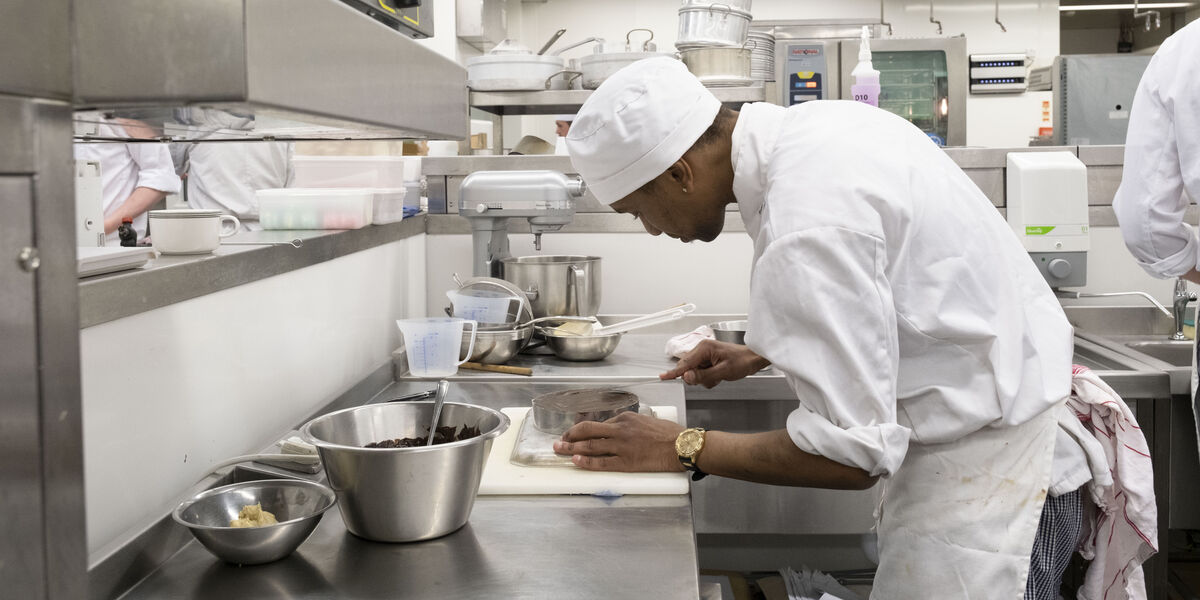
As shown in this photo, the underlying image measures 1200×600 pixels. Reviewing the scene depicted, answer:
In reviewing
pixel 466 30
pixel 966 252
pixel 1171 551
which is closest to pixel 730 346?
pixel 966 252

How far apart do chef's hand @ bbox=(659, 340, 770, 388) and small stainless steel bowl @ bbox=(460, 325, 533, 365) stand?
0.41 meters

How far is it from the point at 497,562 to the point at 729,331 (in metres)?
1.42

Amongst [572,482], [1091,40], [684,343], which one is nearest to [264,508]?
[572,482]

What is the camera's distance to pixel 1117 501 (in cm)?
191

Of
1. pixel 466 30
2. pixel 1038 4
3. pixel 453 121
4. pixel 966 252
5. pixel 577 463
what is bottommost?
pixel 577 463

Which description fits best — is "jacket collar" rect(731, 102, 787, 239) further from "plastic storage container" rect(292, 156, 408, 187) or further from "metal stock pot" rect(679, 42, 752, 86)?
"metal stock pot" rect(679, 42, 752, 86)

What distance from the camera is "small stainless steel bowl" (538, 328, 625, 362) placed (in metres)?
2.41

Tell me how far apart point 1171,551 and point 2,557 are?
3.40m

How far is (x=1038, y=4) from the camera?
8227 mm

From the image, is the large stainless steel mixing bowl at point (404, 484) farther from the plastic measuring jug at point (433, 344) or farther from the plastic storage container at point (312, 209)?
the plastic storage container at point (312, 209)

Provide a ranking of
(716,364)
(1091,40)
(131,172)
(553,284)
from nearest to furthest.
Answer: (716,364) < (553,284) < (131,172) < (1091,40)

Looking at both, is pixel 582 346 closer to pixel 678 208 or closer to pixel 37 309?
pixel 678 208

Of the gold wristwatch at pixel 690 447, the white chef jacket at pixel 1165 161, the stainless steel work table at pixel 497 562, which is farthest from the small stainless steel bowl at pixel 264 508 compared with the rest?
the white chef jacket at pixel 1165 161

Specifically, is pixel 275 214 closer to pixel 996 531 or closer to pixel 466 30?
pixel 996 531
